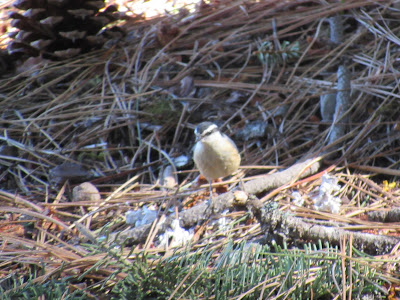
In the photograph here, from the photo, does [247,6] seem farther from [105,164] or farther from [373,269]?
[373,269]

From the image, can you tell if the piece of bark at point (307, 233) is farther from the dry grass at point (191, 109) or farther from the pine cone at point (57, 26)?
the pine cone at point (57, 26)

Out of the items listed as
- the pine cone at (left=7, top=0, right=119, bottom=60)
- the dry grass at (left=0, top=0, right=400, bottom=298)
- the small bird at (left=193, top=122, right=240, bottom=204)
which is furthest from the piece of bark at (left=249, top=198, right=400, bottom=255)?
the pine cone at (left=7, top=0, right=119, bottom=60)

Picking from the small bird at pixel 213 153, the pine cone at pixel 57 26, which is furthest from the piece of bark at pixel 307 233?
the pine cone at pixel 57 26

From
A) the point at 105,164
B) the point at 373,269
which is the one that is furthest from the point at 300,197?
the point at 105,164

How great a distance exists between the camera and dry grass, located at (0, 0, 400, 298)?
2.62 m

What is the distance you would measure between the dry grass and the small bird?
0.17 meters

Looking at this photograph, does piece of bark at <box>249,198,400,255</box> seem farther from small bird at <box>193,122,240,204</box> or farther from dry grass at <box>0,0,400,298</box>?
small bird at <box>193,122,240,204</box>

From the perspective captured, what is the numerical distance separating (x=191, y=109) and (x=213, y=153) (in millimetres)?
790

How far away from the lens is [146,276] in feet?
5.22

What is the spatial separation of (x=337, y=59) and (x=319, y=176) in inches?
51.9

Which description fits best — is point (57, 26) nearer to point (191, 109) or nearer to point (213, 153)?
point (191, 109)

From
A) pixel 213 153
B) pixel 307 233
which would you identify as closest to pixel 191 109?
pixel 213 153

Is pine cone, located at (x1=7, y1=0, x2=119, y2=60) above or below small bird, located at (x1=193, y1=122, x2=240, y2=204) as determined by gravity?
above

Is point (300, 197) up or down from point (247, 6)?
down
